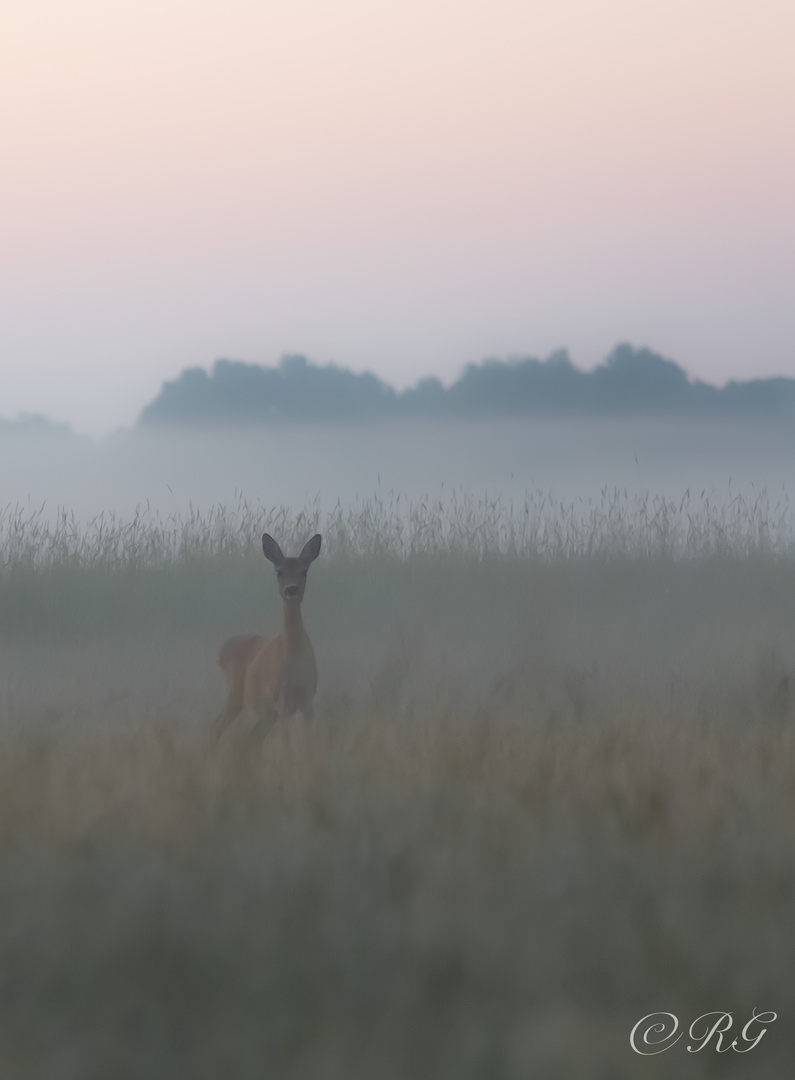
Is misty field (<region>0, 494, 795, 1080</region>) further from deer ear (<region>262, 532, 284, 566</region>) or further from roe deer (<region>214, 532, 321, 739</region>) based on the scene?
deer ear (<region>262, 532, 284, 566</region>)

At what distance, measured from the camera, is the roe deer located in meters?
Answer: 6.78

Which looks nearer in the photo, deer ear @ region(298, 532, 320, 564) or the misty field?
the misty field

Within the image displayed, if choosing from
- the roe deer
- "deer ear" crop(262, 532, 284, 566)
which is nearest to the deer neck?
the roe deer

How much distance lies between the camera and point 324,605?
11023mm

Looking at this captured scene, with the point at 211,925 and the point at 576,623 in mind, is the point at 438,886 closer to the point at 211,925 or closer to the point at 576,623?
the point at 211,925

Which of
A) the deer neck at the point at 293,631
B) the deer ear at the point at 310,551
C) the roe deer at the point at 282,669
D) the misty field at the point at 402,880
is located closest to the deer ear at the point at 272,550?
the roe deer at the point at 282,669

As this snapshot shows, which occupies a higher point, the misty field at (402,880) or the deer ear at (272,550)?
the deer ear at (272,550)

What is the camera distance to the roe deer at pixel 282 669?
678cm

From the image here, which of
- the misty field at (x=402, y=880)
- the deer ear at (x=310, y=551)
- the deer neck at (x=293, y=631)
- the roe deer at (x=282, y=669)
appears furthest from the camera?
the deer ear at (x=310, y=551)

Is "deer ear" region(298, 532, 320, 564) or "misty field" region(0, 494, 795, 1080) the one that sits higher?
"deer ear" region(298, 532, 320, 564)

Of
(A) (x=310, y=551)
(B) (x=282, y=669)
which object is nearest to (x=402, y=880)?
(B) (x=282, y=669)

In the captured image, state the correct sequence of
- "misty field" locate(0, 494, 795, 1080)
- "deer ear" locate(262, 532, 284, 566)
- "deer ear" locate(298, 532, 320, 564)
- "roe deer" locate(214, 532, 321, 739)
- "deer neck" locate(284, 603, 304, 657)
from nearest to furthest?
"misty field" locate(0, 494, 795, 1080)
"roe deer" locate(214, 532, 321, 739)
"deer neck" locate(284, 603, 304, 657)
"deer ear" locate(262, 532, 284, 566)
"deer ear" locate(298, 532, 320, 564)

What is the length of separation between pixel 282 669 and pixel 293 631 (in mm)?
243

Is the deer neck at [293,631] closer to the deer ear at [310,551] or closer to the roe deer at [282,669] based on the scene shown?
the roe deer at [282,669]
